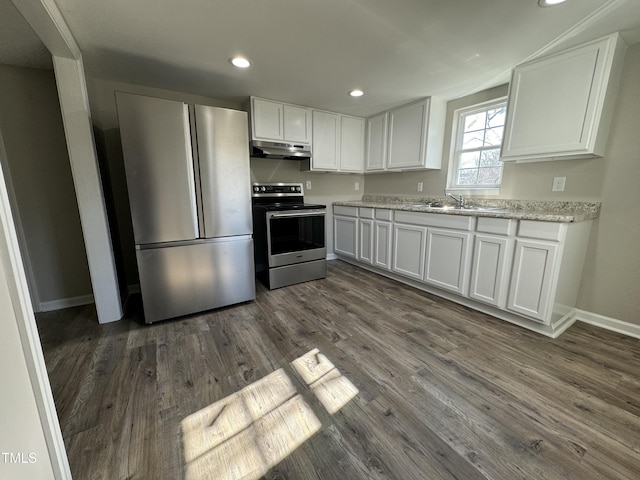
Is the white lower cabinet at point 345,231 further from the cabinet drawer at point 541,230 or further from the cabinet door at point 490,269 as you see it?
the cabinet drawer at point 541,230

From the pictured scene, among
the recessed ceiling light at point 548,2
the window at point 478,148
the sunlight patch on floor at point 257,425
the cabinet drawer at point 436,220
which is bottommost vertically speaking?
the sunlight patch on floor at point 257,425

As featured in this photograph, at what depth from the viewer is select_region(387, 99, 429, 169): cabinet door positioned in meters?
3.10

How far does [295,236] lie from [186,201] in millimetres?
1346

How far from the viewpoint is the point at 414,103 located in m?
3.14

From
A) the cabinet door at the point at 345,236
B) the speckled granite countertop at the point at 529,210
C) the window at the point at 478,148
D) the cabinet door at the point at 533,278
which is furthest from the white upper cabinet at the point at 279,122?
the cabinet door at the point at 533,278

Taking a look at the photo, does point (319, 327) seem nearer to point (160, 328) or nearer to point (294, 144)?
point (160, 328)

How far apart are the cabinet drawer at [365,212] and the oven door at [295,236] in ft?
1.99

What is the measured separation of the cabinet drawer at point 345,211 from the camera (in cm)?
368

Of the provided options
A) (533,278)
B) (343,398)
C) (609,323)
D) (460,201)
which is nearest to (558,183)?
(460,201)

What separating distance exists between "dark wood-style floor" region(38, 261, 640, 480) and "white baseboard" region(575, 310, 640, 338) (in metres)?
0.08

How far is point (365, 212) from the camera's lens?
3506 mm

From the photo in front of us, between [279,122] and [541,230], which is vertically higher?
[279,122]

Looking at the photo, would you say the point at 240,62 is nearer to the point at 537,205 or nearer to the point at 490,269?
the point at 490,269

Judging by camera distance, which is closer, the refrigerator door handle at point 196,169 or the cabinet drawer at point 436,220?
the refrigerator door handle at point 196,169
